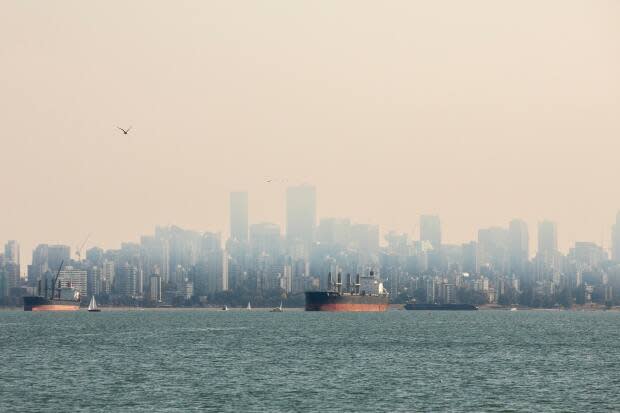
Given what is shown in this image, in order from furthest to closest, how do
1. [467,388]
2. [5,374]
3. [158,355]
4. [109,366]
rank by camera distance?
[158,355] < [109,366] < [5,374] < [467,388]

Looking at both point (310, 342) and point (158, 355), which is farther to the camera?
point (310, 342)

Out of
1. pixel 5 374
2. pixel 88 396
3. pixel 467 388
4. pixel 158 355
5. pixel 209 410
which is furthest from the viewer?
pixel 158 355

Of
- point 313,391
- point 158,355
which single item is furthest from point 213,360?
point 313,391

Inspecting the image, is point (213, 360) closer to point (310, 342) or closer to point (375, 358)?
point (375, 358)

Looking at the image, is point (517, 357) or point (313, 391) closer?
point (313, 391)

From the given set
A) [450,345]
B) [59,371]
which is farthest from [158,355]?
[450,345]

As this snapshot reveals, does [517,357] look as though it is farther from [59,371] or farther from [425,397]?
[59,371]

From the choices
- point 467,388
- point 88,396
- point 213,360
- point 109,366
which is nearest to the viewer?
point 88,396

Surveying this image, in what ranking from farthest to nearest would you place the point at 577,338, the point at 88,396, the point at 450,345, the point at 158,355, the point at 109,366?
the point at 577,338
the point at 450,345
the point at 158,355
the point at 109,366
the point at 88,396

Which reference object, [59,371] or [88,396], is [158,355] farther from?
[88,396]
